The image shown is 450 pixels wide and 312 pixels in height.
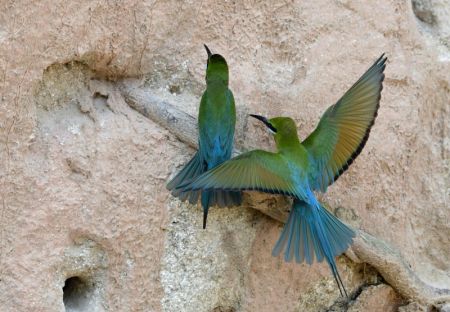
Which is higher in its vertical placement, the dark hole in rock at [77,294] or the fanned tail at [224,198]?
the fanned tail at [224,198]

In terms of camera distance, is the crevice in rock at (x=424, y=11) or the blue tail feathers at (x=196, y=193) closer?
the blue tail feathers at (x=196, y=193)

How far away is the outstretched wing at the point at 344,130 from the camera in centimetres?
200

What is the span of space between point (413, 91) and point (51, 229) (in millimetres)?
1061

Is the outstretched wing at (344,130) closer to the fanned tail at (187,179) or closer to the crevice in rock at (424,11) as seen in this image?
the fanned tail at (187,179)

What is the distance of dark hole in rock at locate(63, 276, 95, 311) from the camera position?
187 centimetres

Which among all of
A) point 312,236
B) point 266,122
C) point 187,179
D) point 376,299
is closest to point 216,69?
point 266,122

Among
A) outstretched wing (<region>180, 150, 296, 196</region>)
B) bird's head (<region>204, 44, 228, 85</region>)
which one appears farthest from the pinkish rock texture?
bird's head (<region>204, 44, 228, 85</region>)

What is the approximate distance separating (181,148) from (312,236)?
36 centimetres

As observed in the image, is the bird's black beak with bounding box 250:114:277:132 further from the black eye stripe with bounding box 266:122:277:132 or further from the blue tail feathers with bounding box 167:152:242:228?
the blue tail feathers with bounding box 167:152:242:228

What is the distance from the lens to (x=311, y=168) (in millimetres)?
2006

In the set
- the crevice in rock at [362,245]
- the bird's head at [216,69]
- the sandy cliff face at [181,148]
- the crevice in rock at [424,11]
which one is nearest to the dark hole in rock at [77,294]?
the sandy cliff face at [181,148]

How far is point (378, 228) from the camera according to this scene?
7.33 ft

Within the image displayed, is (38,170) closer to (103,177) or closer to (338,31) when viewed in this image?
(103,177)

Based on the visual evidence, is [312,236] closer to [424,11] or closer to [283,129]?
[283,129]
